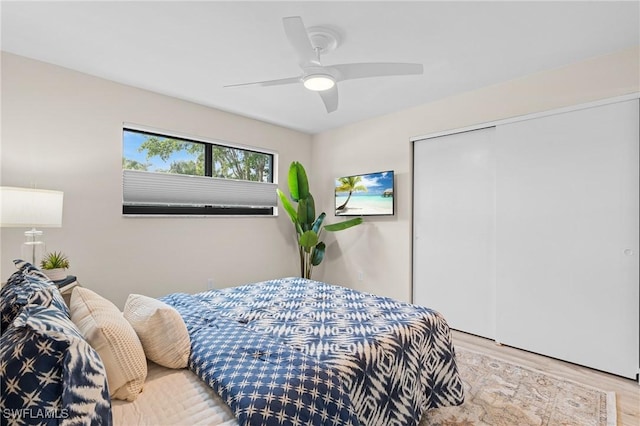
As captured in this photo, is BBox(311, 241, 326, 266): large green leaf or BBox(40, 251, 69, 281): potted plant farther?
BBox(311, 241, 326, 266): large green leaf

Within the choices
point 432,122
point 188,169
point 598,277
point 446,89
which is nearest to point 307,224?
point 188,169

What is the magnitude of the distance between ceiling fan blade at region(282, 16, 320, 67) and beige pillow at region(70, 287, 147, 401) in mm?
1550

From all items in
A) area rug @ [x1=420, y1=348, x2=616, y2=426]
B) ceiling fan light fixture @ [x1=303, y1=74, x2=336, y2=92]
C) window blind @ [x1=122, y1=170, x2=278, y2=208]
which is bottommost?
area rug @ [x1=420, y1=348, x2=616, y2=426]

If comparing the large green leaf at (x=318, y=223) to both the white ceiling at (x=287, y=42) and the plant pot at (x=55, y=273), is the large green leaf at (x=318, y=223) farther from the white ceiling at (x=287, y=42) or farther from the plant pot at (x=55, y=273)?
the plant pot at (x=55, y=273)

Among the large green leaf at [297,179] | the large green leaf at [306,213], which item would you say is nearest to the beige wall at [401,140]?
the large green leaf at [306,213]

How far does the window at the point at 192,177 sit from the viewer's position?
317 cm

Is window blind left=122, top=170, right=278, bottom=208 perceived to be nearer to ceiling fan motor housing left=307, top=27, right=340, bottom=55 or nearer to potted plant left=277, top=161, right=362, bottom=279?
potted plant left=277, top=161, right=362, bottom=279

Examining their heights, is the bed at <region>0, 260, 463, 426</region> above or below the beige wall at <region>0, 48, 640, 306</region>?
below

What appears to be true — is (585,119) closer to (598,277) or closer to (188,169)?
(598,277)

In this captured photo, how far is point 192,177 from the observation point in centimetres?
350

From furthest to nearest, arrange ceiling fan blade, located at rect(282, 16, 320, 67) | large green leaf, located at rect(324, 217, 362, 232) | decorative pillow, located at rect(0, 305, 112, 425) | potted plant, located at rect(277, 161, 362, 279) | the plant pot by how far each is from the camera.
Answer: potted plant, located at rect(277, 161, 362, 279)
large green leaf, located at rect(324, 217, 362, 232)
the plant pot
ceiling fan blade, located at rect(282, 16, 320, 67)
decorative pillow, located at rect(0, 305, 112, 425)

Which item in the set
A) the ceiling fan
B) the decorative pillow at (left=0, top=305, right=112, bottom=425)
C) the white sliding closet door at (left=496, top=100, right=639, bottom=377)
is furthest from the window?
the white sliding closet door at (left=496, top=100, right=639, bottom=377)

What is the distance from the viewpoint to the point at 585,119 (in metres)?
2.53

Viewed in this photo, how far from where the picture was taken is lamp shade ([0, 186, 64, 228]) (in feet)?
6.37
